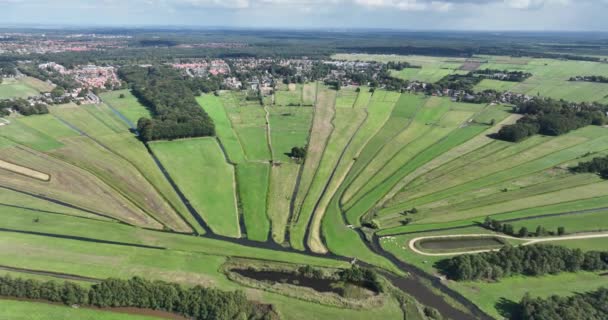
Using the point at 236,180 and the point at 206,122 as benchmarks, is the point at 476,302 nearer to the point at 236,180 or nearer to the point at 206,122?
the point at 236,180

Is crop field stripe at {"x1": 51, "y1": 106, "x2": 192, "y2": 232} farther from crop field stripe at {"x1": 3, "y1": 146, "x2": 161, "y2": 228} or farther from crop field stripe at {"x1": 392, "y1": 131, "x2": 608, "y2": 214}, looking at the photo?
crop field stripe at {"x1": 392, "y1": 131, "x2": 608, "y2": 214}

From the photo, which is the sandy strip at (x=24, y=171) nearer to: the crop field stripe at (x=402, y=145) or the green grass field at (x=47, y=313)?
the green grass field at (x=47, y=313)

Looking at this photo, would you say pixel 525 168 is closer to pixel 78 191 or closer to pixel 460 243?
pixel 460 243

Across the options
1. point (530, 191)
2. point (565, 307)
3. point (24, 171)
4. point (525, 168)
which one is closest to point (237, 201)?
point (24, 171)

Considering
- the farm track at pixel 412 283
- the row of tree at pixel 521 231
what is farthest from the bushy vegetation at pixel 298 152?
the row of tree at pixel 521 231

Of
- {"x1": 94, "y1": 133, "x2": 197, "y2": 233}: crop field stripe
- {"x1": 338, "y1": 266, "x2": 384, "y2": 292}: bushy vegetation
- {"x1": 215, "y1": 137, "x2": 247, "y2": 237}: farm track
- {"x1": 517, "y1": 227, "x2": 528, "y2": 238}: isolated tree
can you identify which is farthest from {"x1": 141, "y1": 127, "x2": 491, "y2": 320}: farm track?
{"x1": 517, "y1": 227, "x2": 528, "y2": 238}: isolated tree
